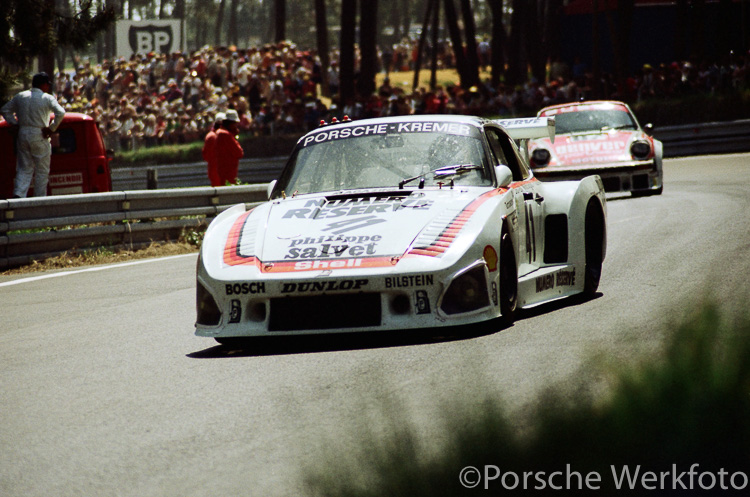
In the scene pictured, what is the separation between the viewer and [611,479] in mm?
1732

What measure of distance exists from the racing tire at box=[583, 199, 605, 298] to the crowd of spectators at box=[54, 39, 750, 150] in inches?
797

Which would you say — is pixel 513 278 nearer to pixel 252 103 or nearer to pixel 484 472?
pixel 484 472

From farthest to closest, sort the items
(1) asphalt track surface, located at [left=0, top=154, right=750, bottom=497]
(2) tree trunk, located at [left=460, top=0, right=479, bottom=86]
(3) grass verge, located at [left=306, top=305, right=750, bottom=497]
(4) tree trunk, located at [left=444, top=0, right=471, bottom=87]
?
(4) tree trunk, located at [left=444, top=0, right=471, bottom=87] → (2) tree trunk, located at [left=460, top=0, right=479, bottom=86] → (1) asphalt track surface, located at [left=0, top=154, right=750, bottom=497] → (3) grass verge, located at [left=306, top=305, right=750, bottom=497]

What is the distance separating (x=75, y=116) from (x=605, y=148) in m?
8.19

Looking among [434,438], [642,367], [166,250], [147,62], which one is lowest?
[166,250]

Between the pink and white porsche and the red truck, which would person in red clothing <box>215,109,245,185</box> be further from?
the pink and white porsche

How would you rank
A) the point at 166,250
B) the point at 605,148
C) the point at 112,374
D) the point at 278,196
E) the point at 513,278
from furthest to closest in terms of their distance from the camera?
the point at 605,148, the point at 166,250, the point at 278,196, the point at 513,278, the point at 112,374

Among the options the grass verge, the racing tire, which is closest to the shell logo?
the racing tire

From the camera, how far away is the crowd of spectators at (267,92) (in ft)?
A: 93.4

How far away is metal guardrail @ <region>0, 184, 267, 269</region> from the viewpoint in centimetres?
1181

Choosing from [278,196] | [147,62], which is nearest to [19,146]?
[278,196]

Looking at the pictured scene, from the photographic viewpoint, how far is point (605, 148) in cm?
1647

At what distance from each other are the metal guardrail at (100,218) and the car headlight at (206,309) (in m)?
6.38

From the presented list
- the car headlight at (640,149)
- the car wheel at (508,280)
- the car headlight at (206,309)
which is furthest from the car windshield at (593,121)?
the car headlight at (206,309)
